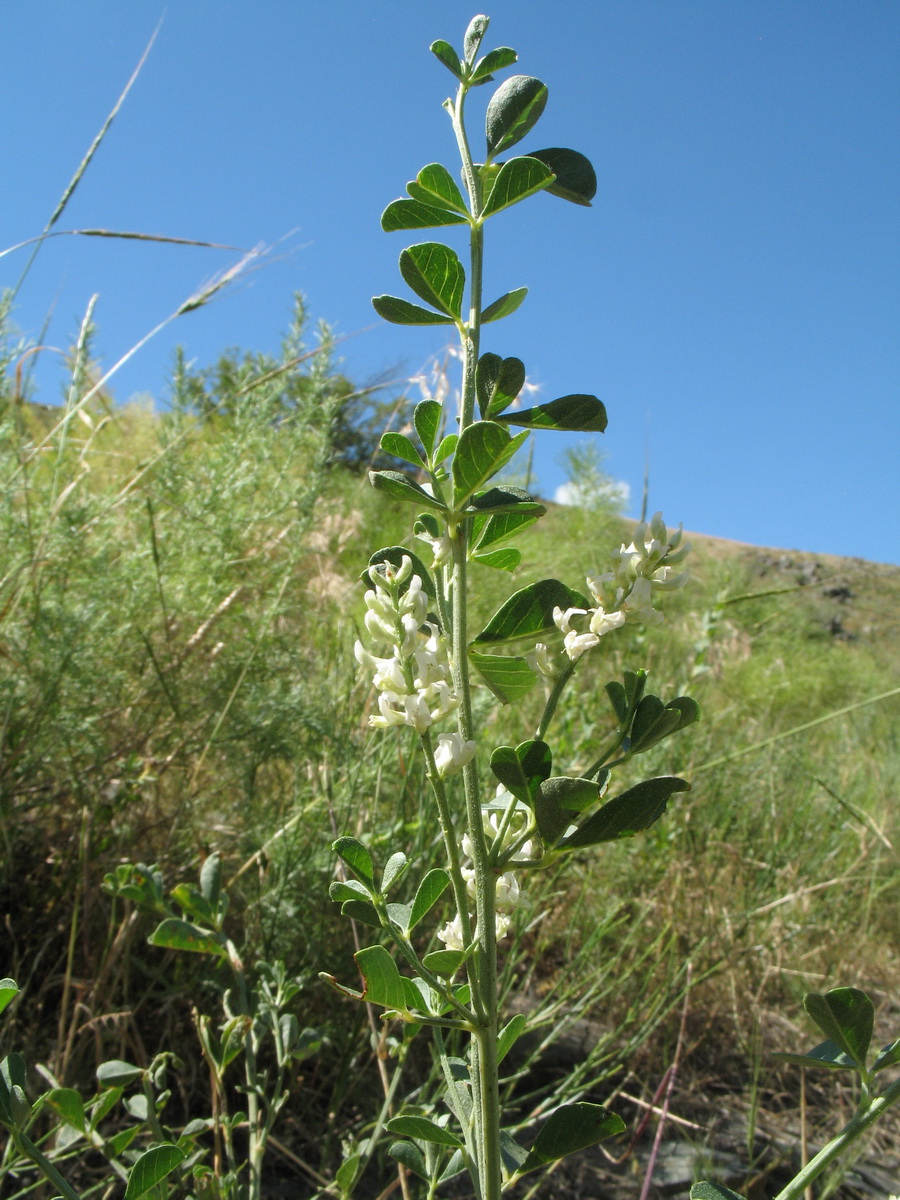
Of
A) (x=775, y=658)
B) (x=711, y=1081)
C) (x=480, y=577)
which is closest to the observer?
(x=711, y=1081)

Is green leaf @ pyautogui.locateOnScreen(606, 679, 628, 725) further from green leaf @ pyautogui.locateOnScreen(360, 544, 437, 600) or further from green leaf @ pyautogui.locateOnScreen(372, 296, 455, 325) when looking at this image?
green leaf @ pyautogui.locateOnScreen(372, 296, 455, 325)

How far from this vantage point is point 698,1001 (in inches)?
53.5

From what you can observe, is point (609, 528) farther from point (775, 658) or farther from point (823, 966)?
point (823, 966)

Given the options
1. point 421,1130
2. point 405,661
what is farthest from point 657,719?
point 421,1130

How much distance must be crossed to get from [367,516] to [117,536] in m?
0.78

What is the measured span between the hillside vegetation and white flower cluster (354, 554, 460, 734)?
1.62ft

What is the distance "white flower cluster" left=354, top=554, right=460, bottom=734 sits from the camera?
0.39m

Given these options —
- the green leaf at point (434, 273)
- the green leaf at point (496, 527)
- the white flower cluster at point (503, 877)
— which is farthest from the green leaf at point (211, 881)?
the green leaf at point (434, 273)

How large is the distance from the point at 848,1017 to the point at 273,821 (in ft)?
3.17

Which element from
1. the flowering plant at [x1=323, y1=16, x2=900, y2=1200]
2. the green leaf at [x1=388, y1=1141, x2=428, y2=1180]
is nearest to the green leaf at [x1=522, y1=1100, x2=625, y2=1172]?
the flowering plant at [x1=323, y1=16, x2=900, y2=1200]

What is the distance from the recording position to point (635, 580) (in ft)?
1.42

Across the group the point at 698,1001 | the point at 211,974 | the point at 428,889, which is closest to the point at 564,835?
the point at 428,889

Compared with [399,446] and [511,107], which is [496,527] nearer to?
[399,446]

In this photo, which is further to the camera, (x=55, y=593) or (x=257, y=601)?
(x=257, y=601)
